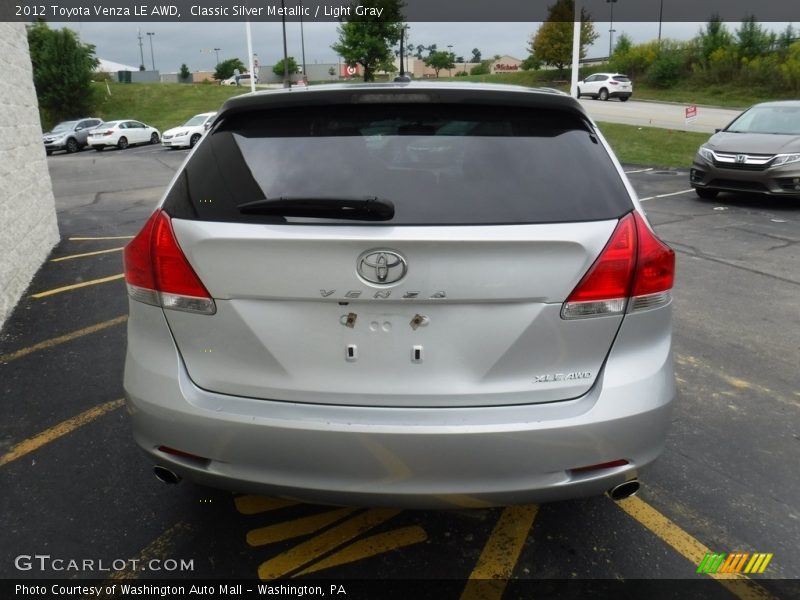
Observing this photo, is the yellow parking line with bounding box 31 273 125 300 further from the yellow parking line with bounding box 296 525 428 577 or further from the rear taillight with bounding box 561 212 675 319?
the rear taillight with bounding box 561 212 675 319

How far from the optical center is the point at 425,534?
2689mm

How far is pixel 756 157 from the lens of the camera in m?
10.6

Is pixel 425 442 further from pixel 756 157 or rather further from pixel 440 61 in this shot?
pixel 440 61

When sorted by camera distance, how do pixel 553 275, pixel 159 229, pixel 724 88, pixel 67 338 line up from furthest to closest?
pixel 724 88 < pixel 67 338 < pixel 159 229 < pixel 553 275

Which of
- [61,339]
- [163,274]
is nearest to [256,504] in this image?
[163,274]

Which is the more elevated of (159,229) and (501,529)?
(159,229)

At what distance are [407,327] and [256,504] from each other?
1.38 metres

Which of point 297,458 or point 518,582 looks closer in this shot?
point 297,458

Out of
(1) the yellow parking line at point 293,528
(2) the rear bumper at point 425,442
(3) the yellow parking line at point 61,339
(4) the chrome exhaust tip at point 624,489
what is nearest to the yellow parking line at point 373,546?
(1) the yellow parking line at point 293,528

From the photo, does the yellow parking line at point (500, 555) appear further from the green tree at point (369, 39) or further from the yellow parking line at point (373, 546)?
the green tree at point (369, 39)

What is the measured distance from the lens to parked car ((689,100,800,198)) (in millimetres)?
10391

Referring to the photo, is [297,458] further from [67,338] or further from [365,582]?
[67,338]

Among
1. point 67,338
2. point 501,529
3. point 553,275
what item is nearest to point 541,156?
point 553,275

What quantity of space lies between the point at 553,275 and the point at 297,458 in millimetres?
993
